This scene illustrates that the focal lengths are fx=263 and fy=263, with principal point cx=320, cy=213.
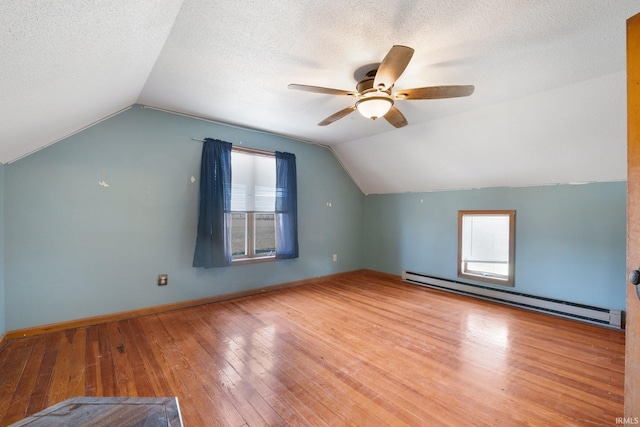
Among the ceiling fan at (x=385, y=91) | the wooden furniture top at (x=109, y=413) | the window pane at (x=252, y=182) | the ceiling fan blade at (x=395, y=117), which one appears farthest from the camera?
the window pane at (x=252, y=182)

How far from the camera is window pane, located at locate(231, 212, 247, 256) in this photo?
368 centimetres

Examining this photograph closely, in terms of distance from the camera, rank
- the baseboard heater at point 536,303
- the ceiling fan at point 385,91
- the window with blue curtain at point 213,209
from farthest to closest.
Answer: the window with blue curtain at point 213,209, the baseboard heater at point 536,303, the ceiling fan at point 385,91

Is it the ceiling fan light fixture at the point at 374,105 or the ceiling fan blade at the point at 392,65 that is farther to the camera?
the ceiling fan light fixture at the point at 374,105

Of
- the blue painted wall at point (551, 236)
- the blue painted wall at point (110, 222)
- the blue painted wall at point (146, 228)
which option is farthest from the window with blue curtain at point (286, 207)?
the blue painted wall at point (551, 236)

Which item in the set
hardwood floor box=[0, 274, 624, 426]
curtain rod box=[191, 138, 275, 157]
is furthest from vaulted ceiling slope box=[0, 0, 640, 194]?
hardwood floor box=[0, 274, 624, 426]

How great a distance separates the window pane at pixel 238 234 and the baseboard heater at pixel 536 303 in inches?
115

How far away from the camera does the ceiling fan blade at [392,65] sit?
1.49m

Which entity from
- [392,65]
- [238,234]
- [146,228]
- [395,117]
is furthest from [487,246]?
[146,228]

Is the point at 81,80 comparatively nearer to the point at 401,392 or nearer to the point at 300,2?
the point at 300,2

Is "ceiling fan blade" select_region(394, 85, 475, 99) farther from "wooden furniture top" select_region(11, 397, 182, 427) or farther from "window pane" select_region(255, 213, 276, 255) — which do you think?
"window pane" select_region(255, 213, 276, 255)

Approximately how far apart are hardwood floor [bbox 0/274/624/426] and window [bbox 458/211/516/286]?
688 mm

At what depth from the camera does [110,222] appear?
110 inches

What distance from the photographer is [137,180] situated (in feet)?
9.67

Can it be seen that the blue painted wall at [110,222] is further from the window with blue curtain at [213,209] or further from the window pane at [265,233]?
the window pane at [265,233]
